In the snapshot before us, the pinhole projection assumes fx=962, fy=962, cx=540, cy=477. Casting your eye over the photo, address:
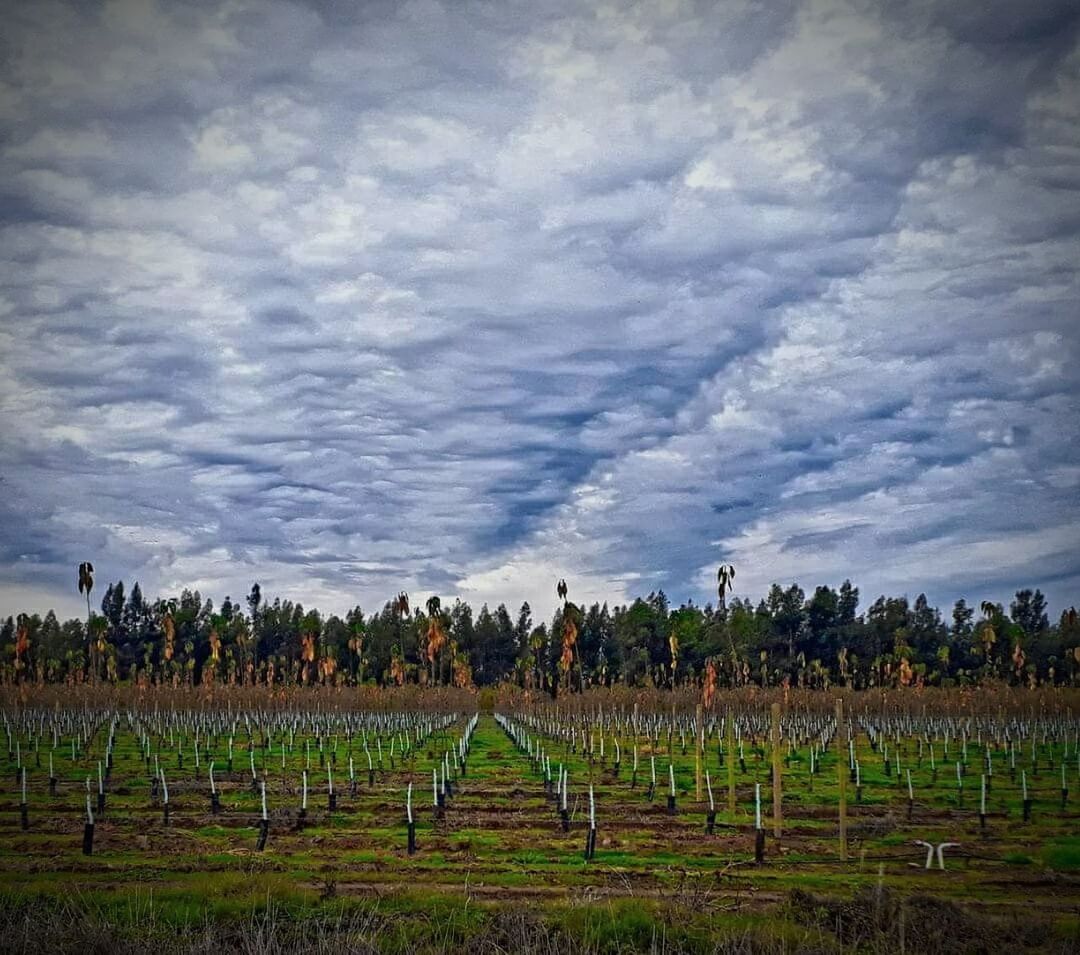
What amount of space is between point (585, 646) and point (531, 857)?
91780mm

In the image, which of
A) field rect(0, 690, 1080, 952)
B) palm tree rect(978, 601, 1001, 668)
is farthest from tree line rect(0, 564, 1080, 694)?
field rect(0, 690, 1080, 952)

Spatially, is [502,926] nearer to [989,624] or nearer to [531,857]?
[531,857]

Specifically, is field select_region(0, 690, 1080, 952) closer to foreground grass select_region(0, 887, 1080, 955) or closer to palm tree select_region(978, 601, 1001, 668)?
foreground grass select_region(0, 887, 1080, 955)

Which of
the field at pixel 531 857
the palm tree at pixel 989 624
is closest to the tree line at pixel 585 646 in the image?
the palm tree at pixel 989 624

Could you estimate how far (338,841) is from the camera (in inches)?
853

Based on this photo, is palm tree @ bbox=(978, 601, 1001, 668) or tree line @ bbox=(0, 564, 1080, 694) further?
tree line @ bbox=(0, 564, 1080, 694)

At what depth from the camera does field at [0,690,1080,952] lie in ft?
43.7

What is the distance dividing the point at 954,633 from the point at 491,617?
59.4 meters

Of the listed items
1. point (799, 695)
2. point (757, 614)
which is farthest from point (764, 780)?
point (757, 614)

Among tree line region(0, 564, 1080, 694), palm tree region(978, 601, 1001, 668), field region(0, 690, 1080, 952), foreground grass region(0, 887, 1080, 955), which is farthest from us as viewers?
tree line region(0, 564, 1080, 694)

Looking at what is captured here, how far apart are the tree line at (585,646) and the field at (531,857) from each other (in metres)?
40.8

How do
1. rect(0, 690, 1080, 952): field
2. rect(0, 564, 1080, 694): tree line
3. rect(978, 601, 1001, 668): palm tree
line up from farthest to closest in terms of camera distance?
rect(0, 564, 1080, 694): tree line, rect(978, 601, 1001, 668): palm tree, rect(0, 690, 1080, 952): field

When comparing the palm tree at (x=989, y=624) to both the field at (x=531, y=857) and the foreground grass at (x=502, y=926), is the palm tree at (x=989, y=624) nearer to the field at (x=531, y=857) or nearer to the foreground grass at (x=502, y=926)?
the field at (x=531, y=857)

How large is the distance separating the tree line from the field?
134 feet
